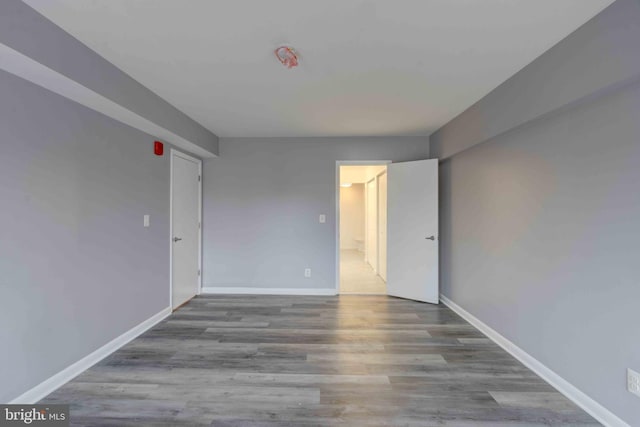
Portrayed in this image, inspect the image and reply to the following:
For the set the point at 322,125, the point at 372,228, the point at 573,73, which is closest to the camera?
the point at 573,73

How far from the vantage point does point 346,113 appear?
3.10 meters

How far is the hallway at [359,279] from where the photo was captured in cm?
443

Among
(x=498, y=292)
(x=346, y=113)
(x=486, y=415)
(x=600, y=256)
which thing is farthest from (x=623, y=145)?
(x=346, y=113)

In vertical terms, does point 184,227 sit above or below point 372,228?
above

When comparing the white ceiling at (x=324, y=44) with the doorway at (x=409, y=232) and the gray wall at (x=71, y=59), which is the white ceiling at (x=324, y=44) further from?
the doorway at (x=409, y=232)

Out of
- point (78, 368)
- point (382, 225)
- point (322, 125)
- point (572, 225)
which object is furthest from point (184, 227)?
point (572, 225)

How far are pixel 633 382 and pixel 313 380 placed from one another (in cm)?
187

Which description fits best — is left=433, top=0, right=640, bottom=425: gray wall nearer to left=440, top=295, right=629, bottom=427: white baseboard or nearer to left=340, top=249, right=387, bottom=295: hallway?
left=440, top=295, right=629, bottom=427: white baseboard

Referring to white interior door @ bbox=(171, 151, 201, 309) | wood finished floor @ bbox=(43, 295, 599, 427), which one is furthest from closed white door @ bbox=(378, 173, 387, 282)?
white interior door @ bbox=(171, 151, 201, 309)

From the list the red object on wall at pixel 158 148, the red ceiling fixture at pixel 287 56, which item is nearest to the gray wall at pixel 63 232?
the red object on wall at pixel 158 148

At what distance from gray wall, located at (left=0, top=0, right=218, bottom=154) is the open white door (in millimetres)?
3055

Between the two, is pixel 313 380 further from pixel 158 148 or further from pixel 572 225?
pixel 158 148

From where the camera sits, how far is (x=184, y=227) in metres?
3.73

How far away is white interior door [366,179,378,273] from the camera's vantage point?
5.93 m
